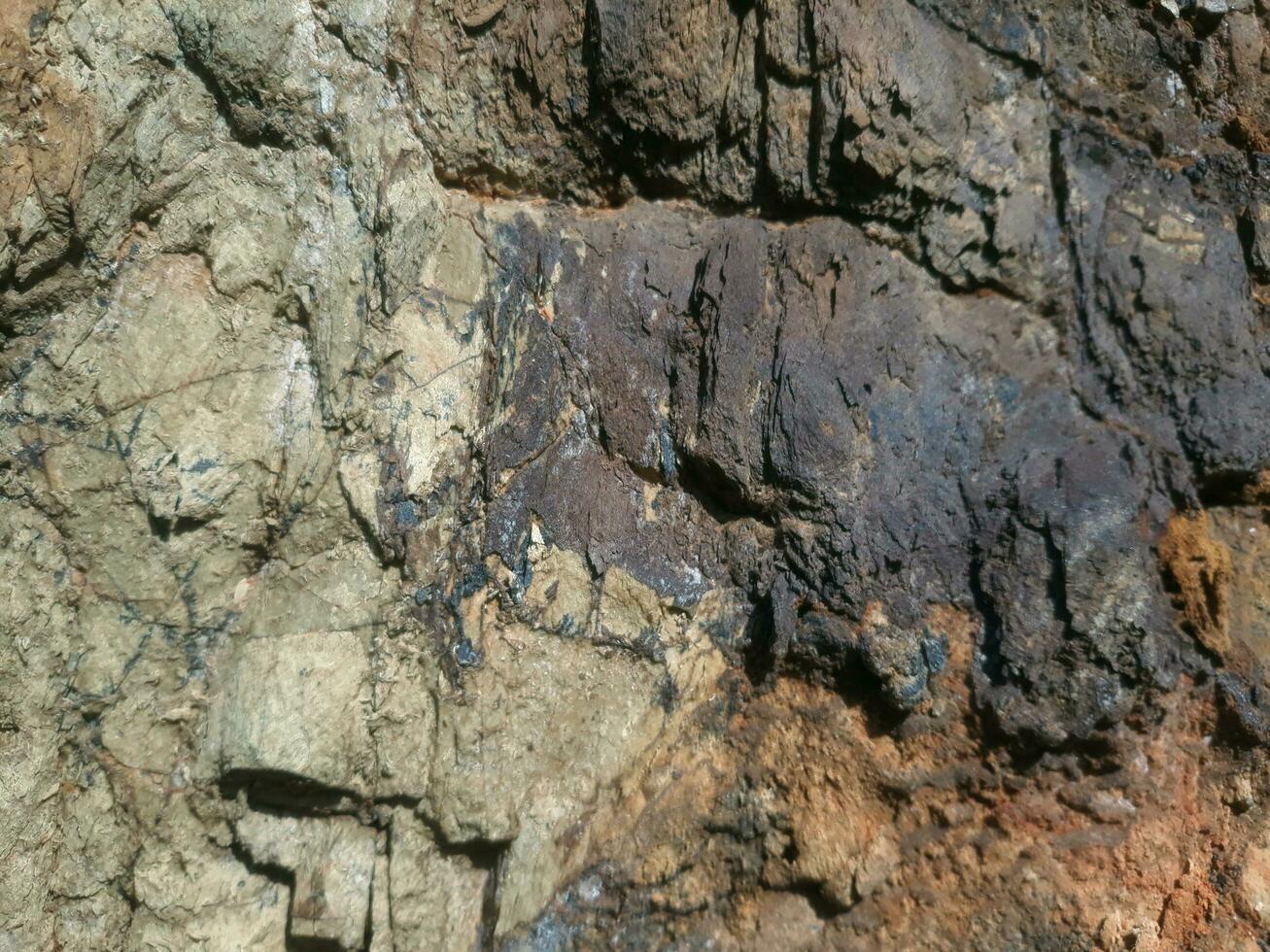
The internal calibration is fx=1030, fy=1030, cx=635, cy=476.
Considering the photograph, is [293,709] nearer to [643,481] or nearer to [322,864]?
[322,864]

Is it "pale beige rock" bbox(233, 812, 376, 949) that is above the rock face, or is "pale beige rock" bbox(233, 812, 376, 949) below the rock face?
below

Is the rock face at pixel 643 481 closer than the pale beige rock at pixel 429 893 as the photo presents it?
Yes

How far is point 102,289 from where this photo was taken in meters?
2.22

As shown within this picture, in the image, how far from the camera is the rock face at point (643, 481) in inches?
89.8

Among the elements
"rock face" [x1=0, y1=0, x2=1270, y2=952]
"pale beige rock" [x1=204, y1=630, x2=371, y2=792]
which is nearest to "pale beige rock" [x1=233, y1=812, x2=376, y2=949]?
"rock face" [x1=0, y1=0, x2=1270, y2=952]

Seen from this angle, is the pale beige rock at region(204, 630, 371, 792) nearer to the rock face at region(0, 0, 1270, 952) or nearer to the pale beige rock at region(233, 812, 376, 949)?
the rock face at region(0, 0, 1270, 952)

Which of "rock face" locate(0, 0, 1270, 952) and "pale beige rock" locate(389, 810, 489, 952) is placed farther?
"pale beige rock" locate(389, 810, 489, 952)

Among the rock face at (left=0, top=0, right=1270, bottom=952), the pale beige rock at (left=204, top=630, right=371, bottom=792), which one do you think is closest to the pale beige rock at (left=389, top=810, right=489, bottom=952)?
the rock face at (left=0, top=0, right=1270, bottom=952)

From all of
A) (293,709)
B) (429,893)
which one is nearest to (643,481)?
(293,709)

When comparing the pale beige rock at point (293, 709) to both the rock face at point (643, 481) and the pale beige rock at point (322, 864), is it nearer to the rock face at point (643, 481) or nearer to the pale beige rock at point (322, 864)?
the rock face at point (643, 481)

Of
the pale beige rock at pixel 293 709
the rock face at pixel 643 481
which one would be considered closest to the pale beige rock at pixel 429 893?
the rock face at pixel 643 481

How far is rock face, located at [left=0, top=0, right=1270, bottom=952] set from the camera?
7.48 feet

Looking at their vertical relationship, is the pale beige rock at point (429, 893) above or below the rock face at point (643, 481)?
below

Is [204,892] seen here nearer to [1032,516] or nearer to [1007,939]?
[1007,939]
